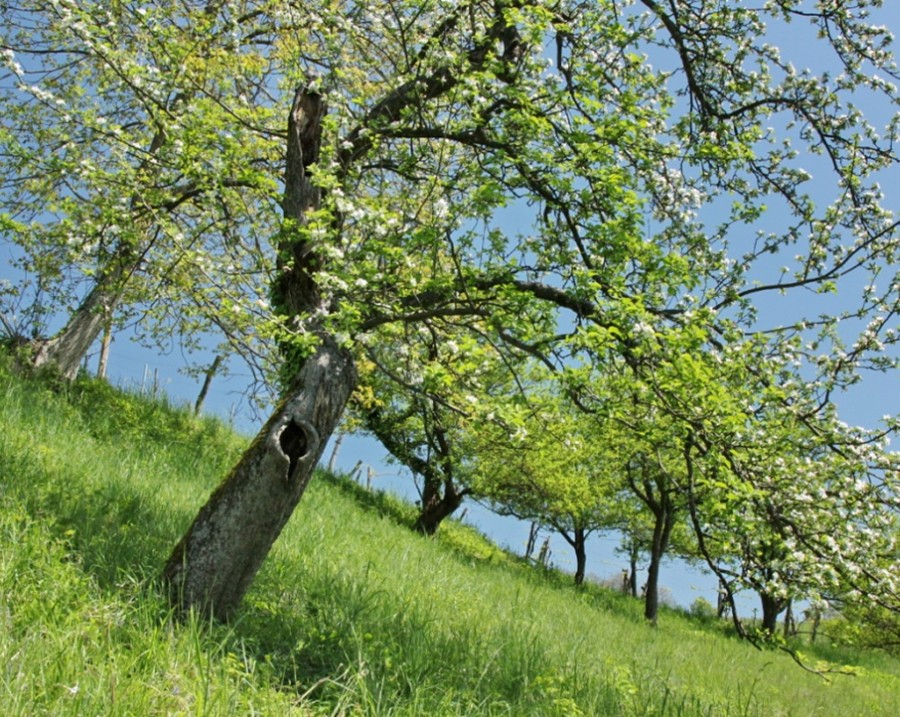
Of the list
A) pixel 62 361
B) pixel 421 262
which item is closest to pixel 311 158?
pixel 421 262

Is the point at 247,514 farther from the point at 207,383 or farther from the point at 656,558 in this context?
the point at 656,558

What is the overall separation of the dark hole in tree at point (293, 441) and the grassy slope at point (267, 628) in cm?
143

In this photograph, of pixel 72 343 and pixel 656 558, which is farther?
pixel 656 558

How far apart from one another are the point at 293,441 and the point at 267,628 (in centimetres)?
163

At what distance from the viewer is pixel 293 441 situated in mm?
6320

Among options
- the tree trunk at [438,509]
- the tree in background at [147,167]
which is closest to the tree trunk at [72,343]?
the tree in background at [147,167]

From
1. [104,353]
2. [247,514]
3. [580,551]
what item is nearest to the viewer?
[247,514]

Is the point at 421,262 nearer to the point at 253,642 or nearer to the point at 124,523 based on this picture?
the point at 253,642

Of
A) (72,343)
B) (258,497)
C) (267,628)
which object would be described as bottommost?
(267,628)

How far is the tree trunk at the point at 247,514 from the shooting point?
6.00 meters

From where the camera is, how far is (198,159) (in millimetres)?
7914

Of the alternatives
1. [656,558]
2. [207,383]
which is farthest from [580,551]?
[207,383]

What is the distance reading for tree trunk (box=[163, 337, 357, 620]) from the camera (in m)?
6.00

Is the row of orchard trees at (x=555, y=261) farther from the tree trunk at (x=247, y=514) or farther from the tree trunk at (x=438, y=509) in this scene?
the tree trunk at (x=438, y=509)
